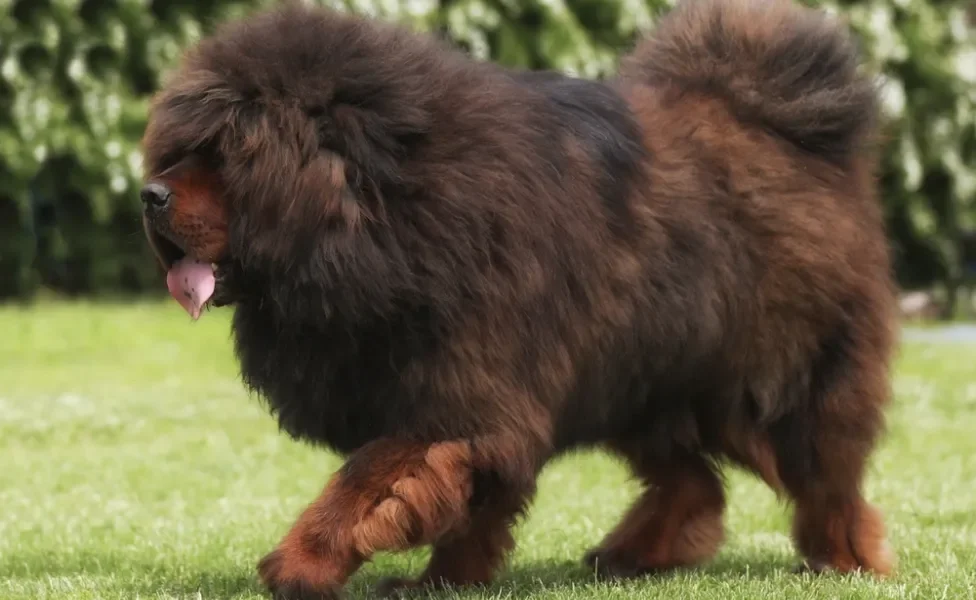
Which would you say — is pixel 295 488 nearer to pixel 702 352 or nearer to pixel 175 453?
pixel 175 453

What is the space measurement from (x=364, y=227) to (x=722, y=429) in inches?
70.8

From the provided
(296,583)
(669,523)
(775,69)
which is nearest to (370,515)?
(296,583)

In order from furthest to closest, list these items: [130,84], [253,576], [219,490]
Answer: [130,84], [219,490], [253,576]

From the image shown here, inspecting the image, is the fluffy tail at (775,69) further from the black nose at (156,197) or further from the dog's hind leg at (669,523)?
the black nose at (156,197)

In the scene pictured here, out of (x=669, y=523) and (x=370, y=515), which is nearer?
(x=370, y=515)

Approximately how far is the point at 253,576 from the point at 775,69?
265 centimetres

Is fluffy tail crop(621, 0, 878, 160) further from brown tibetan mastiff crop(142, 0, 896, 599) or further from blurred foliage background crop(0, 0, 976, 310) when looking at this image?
blurred foliage background crop(0, 0, 976, 310)

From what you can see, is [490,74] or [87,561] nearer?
[490,74]

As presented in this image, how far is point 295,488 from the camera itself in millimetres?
A: 7895

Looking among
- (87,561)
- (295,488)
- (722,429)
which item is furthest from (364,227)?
(295,488)

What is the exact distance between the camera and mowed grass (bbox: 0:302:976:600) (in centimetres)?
509

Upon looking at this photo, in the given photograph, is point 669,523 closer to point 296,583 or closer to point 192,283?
point 296,583

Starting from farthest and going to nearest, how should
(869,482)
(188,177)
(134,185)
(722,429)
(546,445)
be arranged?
(134,185)
(869,482)
(722,429)
(546,445)
(188,177)

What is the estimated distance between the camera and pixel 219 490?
7734 mm
